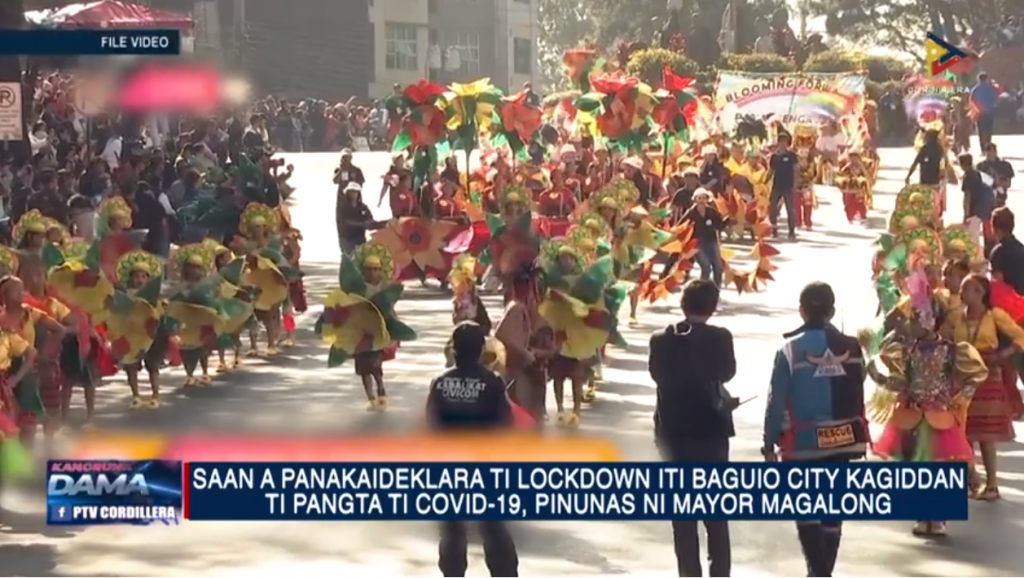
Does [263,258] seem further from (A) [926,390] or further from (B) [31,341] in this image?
(A) [926,390]

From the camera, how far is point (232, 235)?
1933cm

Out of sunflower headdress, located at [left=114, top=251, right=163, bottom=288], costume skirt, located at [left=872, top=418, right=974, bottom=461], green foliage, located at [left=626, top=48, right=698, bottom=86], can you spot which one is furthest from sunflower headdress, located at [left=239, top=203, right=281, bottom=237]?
green foliage, located at [left=626, top=48, right=698, bottom=86]

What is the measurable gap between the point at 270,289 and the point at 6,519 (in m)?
6.60

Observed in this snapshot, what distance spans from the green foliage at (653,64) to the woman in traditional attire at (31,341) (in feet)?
84.8

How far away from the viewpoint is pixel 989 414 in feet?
37.2

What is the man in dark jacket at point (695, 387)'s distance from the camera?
874 cm

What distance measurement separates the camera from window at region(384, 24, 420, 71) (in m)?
41.6

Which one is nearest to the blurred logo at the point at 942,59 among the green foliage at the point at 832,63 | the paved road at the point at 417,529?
the green foliage at the point at 832,63

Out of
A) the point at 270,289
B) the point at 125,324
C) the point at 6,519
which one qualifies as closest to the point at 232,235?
the point at 270,289

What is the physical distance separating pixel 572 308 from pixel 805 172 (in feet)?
60.5

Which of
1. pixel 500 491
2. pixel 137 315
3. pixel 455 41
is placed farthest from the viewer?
pixel 455 41

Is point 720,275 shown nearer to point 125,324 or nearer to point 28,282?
point 125,324

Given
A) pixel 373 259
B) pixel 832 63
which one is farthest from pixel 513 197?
pixel 832 63

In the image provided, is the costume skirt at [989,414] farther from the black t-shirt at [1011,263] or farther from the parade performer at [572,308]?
the parade performer at [572,308]
